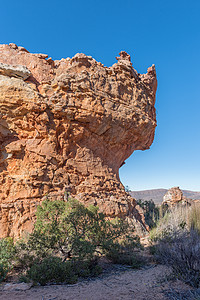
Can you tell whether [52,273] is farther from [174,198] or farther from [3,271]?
[174,198]

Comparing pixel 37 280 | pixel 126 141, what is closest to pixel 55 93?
pixel 126 141

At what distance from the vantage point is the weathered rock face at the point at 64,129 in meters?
10.1

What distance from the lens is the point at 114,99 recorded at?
496 inches

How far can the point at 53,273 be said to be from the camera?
19.2 ft

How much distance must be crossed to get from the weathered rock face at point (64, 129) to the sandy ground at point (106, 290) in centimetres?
463

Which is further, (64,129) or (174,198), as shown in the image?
(174,198)

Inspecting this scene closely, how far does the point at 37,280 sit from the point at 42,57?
39.8 ft

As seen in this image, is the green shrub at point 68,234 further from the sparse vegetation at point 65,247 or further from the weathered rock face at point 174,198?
the weathered rock face at point 174,198

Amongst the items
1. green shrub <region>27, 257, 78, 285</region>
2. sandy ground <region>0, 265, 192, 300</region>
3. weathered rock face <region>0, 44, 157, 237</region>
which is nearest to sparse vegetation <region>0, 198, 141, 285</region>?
green shrub <region>27, 257, 78, 285</region>

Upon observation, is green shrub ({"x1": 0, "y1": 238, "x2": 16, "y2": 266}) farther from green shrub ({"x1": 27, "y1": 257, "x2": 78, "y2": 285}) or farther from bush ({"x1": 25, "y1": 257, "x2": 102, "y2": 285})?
green shrub ({"x1": 27, "y1": 257, "x2": 78, "y2": 285})

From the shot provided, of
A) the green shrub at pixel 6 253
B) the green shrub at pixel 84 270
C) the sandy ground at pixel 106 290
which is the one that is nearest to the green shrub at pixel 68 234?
the green shrub at pixel 84 270

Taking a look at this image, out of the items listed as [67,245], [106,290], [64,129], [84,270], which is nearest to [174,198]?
[64,129]

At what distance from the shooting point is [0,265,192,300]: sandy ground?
4637 millimetres

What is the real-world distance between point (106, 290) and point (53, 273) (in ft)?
5.31
